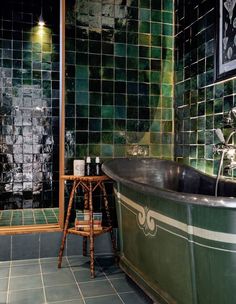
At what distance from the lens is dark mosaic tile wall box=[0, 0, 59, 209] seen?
412cm

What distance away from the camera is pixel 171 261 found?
1569 millimetres

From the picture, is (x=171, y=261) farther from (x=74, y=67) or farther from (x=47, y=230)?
(x=74, y=67)

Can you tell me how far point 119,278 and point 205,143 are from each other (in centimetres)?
123

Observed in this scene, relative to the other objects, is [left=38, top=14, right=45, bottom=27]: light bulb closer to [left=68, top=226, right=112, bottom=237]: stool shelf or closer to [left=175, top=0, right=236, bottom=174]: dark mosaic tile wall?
[left=175, top=0, right=236, bottom=174]: dark mosaic tile wall

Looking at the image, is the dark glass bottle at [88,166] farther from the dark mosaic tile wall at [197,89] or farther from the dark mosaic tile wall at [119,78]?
the dark mosaic tile wall at [197,89]

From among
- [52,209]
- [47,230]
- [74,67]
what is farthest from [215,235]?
[52,209]

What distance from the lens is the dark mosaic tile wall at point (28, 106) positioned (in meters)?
4.12

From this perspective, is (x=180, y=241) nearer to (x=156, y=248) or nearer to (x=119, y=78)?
(x=156, y=248)

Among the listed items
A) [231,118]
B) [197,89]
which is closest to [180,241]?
[231,118]

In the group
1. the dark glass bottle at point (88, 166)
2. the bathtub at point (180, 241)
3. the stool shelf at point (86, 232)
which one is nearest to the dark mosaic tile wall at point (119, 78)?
the dark glass bottle at point (88, 166)

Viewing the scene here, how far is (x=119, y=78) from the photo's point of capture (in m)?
3.03

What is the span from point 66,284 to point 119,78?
5.94ft

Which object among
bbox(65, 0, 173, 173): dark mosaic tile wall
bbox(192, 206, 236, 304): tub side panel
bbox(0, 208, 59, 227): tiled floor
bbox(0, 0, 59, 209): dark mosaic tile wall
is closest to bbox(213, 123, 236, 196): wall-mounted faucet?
bbox(192, 206, 236, 304): tub side panel

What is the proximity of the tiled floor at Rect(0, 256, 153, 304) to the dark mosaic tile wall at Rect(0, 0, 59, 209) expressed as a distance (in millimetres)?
1652
